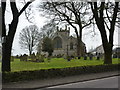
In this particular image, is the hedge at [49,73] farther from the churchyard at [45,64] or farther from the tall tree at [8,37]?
the tall tree at [8,37]

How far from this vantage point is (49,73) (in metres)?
13.9

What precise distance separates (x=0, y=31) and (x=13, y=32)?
3.04ft

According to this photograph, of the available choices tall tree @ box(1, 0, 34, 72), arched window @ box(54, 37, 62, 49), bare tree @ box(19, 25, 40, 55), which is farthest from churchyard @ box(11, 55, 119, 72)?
arched window @ box(54, 37, 62, 49)

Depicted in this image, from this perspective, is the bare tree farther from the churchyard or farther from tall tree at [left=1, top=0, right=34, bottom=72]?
tall tree at [left=1, top=0, right=34, bottom=72]

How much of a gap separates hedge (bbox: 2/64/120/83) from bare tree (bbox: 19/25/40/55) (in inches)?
1820

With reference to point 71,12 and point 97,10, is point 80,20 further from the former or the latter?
point 97,10

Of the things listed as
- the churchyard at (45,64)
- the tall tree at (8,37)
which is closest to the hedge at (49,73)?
the churchyard at (45,64)

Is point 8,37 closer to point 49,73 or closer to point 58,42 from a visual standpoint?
point 49,73

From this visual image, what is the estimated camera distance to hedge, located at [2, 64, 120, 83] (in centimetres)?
1195

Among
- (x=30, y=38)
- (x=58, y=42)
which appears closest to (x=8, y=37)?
(x=30, y=38)

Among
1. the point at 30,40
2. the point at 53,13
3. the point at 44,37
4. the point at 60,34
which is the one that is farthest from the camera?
the point at 60,34

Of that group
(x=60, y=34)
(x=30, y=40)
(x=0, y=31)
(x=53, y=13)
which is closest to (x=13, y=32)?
(x=0, y=31)

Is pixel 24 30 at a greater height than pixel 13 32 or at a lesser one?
greater

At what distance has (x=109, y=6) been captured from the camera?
73.1 feet
